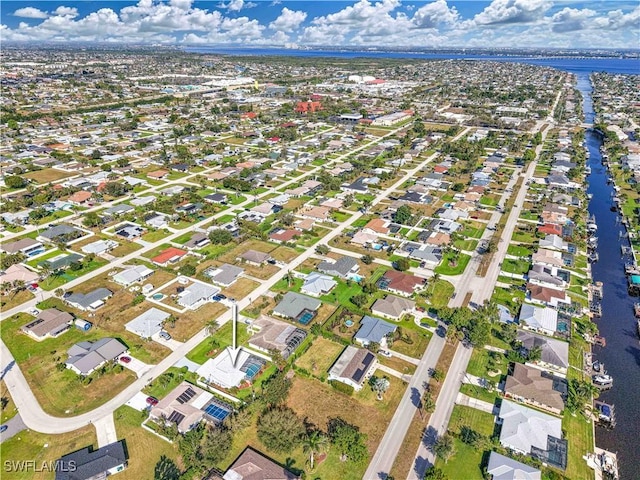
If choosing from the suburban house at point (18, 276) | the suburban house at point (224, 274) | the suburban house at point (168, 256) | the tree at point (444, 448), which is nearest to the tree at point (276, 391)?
the tree at point (444, 448)

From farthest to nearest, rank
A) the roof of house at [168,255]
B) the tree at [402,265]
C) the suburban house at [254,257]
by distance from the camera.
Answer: the suburban house at [254,257]
the roof of house at [168,255]
the tree at [402,265]

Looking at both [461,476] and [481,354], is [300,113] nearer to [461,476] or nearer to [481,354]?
[481,354]

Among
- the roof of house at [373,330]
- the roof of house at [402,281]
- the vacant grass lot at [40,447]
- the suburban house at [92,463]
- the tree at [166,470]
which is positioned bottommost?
the vacant grass lot at [40,447]

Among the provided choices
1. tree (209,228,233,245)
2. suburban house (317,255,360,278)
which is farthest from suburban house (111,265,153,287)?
suburban house (317,255,360,278)

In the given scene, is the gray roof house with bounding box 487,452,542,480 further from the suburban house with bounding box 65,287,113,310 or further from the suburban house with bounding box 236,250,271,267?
the suburban house with bounding box 65,287,113,310

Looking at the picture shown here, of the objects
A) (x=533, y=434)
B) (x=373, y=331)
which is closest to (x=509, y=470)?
(x=533, y=434)

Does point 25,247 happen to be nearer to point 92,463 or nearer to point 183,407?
point 183,407

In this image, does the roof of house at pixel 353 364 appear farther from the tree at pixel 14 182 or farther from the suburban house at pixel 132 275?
the tree at pixel 14 182
